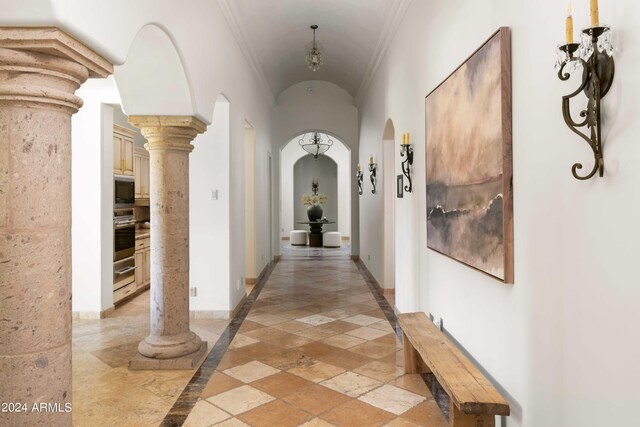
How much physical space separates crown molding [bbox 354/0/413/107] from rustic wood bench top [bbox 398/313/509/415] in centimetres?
355

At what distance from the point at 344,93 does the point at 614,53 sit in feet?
33.7

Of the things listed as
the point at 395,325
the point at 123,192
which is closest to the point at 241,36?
the point at 123,192

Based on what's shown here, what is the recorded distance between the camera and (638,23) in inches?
58.1

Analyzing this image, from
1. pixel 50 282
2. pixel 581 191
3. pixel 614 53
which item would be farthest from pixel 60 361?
pixel 614 53

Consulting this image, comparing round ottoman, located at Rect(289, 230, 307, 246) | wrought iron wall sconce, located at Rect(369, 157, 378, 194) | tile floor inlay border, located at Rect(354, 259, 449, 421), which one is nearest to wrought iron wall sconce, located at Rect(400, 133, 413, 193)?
tile floor inlay border, located at Rect(354, 259, 449, 421)

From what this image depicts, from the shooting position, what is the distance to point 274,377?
3.79m

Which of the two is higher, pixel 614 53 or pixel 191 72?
pixel 191 72

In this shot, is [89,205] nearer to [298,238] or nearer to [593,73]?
[593,73]

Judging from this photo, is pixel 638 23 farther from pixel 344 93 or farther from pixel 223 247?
pixel 344 93

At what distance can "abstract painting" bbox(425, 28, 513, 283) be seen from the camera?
245 cm

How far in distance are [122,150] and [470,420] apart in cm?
581

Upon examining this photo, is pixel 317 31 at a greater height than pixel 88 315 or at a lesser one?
greater

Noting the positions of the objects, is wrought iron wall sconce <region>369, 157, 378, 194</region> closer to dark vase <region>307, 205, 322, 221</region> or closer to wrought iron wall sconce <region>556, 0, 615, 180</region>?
wrought iron wall sconce <region>556, 0, 615, 180</region>

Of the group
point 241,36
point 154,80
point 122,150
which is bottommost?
point 122,150
